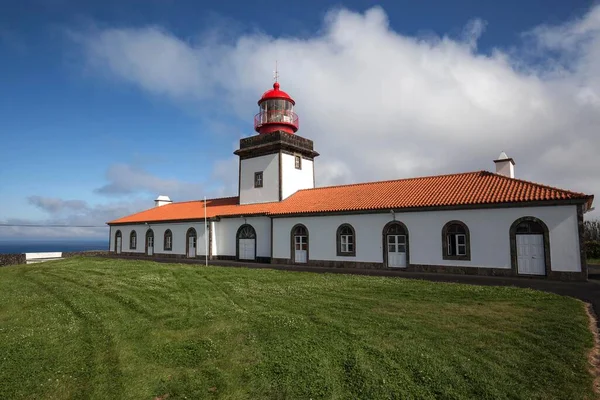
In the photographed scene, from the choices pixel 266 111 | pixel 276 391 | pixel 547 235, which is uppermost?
pixel 266 111

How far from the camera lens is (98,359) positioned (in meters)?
6.12

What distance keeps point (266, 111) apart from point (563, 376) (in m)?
24.7

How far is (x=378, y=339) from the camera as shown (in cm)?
685

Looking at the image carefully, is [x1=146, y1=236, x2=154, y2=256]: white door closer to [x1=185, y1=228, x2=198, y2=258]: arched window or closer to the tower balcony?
[x1=185, y1=228, x2=198, y2=258]: arched window

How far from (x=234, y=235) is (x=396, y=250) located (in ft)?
39.4

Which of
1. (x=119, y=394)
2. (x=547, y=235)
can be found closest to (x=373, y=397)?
(x=119, y=394)

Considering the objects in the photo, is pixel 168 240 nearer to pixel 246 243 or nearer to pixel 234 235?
pixel 234 235

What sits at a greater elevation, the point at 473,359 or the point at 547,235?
the point at 547,235

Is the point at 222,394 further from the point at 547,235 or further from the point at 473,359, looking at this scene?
the point at 547,235

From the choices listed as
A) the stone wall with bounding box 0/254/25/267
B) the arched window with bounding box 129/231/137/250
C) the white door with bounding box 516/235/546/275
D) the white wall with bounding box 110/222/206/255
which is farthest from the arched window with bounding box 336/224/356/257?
the stone wall with bounding box 0/254/25/267

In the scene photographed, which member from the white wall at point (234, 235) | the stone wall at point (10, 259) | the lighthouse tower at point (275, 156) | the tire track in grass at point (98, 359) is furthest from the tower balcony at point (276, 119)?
the stone wall at point (10, 259)

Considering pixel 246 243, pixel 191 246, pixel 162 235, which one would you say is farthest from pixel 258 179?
pixel 162 235

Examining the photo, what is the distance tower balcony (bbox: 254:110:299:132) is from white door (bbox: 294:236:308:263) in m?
9.68

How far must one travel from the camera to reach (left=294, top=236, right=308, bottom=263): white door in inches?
837
